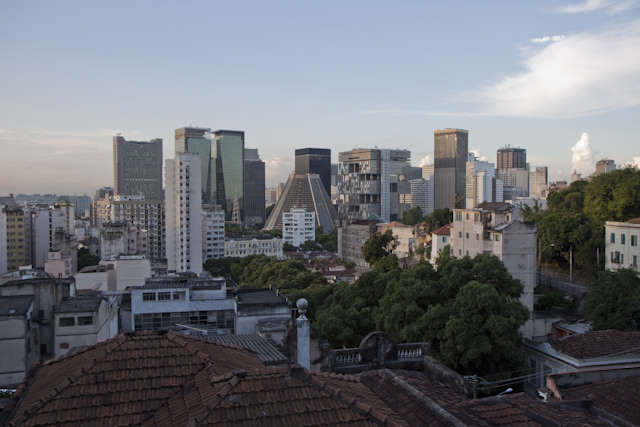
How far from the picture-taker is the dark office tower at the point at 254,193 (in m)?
161

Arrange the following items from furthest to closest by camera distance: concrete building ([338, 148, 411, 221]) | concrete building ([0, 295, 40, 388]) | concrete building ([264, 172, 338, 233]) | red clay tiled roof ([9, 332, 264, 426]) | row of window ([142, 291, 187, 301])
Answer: concrete building ([264, 172, 338, 233])
concrete building ([338, 148, 411, 221])
row of window ([142, 291, 187, 301])
concrete building ([0, 295, 40, 388])
red clay tiled roof ([9, 332, 264, 426])

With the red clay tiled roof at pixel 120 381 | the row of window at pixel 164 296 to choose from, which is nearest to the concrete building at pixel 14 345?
the row of window at pixel 164 296

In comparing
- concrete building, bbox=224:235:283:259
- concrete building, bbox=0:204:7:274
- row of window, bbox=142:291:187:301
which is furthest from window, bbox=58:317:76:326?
concrete building, bbox=224:235:283:259

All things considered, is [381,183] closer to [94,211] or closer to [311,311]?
[94,211]

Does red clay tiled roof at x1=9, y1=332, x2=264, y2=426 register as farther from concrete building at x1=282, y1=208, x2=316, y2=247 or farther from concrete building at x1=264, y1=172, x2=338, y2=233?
concrete building at x1=264, y1=172, x2=338, y2=233

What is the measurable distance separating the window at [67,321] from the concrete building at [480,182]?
12738 cm

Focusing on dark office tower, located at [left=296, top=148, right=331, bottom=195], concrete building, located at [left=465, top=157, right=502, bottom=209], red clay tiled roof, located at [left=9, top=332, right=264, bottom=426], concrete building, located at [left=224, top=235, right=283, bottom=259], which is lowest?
concrete building, located at [left=224, top=235, right=283, bottom=259]

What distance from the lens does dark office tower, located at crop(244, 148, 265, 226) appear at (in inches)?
6334

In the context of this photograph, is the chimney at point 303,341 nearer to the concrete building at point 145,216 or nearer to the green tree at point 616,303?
the green tree at point 616,303

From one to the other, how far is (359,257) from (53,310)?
52244 millimetres

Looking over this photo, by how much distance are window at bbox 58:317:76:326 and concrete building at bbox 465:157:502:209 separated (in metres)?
127

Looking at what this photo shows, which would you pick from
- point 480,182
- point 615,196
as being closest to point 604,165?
point 615,196

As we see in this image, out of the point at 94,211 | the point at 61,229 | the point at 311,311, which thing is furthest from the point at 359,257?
the point at 94,211

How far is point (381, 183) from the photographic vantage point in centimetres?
11725
